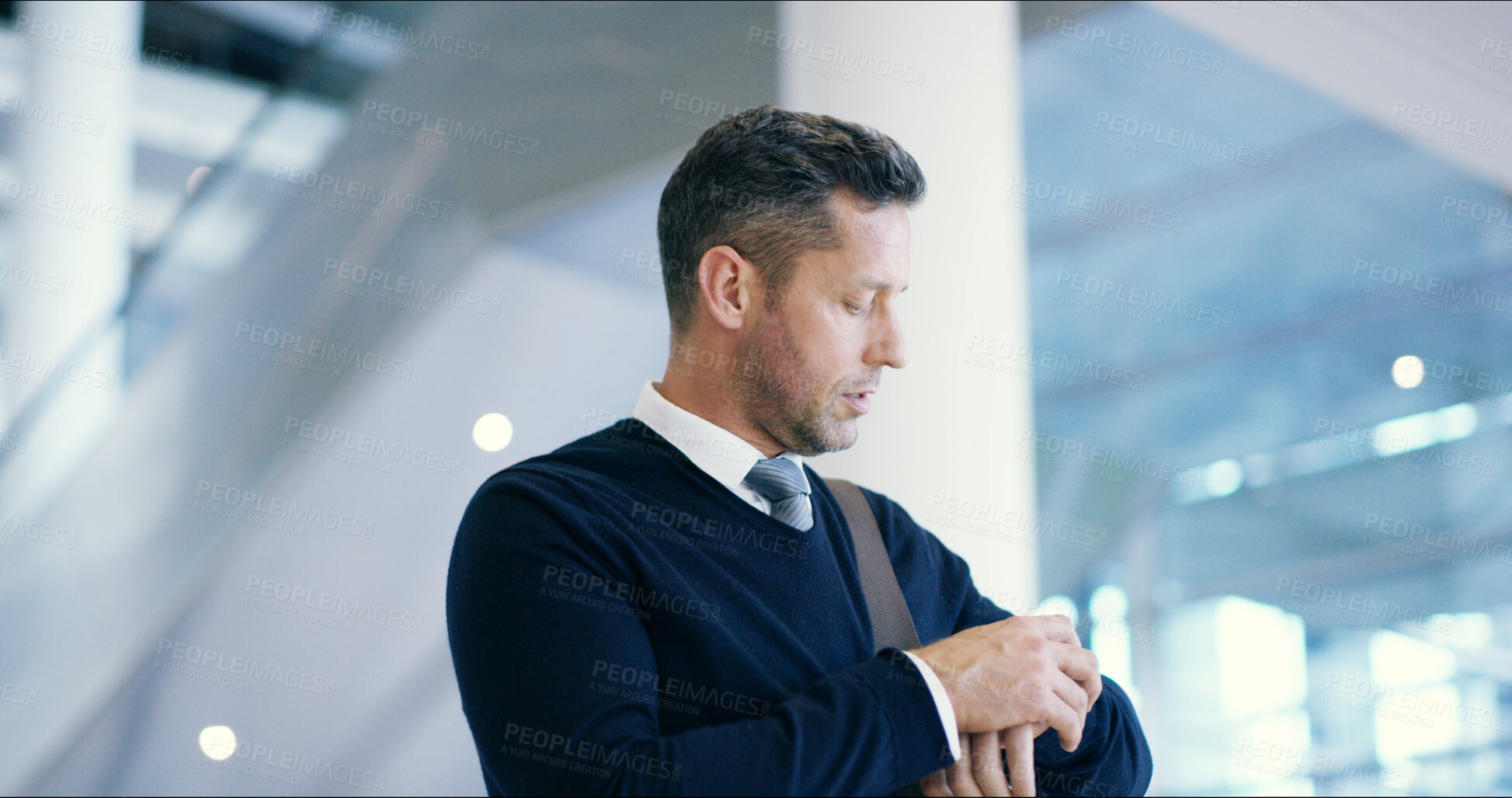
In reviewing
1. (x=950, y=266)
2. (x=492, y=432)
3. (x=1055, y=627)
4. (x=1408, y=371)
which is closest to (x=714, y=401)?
(x=1055, y=627)

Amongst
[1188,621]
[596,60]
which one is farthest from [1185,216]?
[596,60]

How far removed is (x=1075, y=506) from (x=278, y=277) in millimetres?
2482

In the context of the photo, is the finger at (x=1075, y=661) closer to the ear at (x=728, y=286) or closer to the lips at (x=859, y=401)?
the lips at (x=859, y=401)

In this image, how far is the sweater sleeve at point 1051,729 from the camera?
1506 millimetres

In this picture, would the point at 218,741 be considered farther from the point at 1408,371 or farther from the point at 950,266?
the point at 1408,371

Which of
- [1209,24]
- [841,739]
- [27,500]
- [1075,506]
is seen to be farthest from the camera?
[1075,506]

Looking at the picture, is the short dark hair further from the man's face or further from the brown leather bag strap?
the brown leather bag strap

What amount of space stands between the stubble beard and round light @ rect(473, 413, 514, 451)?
6.44 feet

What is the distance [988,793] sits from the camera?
1.27 metres

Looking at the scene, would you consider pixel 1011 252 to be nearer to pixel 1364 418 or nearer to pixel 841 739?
pixel 1364 418

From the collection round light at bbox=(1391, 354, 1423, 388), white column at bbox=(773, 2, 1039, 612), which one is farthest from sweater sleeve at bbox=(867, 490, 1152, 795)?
round light at bbox=(1391, 354, 1423, 388)

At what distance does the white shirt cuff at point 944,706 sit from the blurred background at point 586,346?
1.67 meters

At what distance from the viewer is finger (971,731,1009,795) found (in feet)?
4.18

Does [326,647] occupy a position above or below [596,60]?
below
